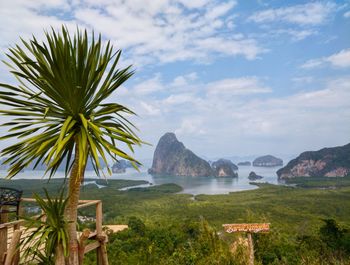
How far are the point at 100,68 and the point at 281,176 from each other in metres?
165

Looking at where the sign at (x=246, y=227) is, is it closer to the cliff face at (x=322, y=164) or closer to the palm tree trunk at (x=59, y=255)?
the palm tree trunk at (x=59, y=255)

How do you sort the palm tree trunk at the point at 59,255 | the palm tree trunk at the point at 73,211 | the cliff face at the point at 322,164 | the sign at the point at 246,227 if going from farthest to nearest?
the cliff face at the point at 322,164
the sign at the point at 246,227
the palm tree trunk at the point at 73,211
the palm tree trunk at the point at 59,255

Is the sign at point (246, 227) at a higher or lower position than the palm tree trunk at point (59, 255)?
lower

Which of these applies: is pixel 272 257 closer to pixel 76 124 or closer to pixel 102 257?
pixel 102 257

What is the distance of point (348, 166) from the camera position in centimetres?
14550

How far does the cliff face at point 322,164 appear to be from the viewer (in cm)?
14662

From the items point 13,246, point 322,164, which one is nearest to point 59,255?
point 13,246

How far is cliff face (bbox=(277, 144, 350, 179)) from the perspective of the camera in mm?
146625

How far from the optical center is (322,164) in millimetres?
153250

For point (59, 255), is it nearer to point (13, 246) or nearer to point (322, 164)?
point (13, 246)

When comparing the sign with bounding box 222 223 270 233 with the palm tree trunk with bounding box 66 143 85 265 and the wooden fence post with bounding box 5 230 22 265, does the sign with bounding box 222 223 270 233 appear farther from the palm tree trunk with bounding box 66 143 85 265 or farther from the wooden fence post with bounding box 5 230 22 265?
the wooden fence post with bounding box 5 230 22 265

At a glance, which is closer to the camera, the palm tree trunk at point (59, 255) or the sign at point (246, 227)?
the palm tree trunk at point (59, 255)

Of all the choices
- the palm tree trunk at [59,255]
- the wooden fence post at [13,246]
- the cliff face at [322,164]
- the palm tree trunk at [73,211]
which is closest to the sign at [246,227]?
the palm tree trunk at [73,211]

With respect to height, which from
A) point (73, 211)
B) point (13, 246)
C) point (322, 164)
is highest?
point (322, 164)
